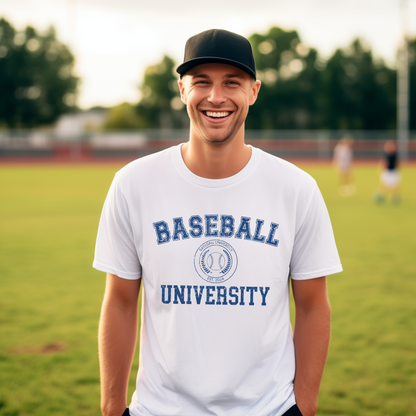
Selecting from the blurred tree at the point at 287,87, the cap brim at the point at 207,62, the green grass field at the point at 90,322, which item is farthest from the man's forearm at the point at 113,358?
the blurred tree at the point at 287,87

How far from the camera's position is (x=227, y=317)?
5.83ft

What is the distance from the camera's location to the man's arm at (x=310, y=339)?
185cm

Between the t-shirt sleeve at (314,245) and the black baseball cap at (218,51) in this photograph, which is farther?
the t-shirt sleeve at (314,245)

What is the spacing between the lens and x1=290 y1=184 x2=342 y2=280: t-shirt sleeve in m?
1.86

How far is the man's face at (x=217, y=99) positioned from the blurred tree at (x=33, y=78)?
191 feet

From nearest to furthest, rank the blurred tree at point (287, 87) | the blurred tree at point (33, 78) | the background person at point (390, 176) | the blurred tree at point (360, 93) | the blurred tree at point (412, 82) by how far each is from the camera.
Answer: the background person at point (390, 176)
the blurred tree at point (33, 78)
the blurred tree at point (412, 82)
the blurred tree at point (360, 93)
the blurred tree at point (287, 87)

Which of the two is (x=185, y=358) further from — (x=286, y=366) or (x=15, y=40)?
(x=15, y=40)

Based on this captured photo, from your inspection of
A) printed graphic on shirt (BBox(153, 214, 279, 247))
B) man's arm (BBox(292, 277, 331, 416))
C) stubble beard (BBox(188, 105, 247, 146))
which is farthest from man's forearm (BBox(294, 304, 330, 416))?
stubble beard (BBox(188, 105, 247, 146))

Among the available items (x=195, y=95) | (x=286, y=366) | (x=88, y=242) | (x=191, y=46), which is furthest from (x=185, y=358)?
(x=88, y=242)

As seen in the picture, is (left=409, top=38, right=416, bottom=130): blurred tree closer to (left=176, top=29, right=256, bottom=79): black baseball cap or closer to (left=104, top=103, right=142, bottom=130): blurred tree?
(left=104, top=103, right=142, bottom=130): blurred tree

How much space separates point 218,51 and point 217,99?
0.17m

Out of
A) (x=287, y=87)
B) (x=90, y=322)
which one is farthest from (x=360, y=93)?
(x=90, y=322)

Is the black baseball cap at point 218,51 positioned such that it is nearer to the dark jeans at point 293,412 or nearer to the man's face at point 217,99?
the man's face at point 217,99

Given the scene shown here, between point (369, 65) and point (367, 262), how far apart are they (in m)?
55.8
